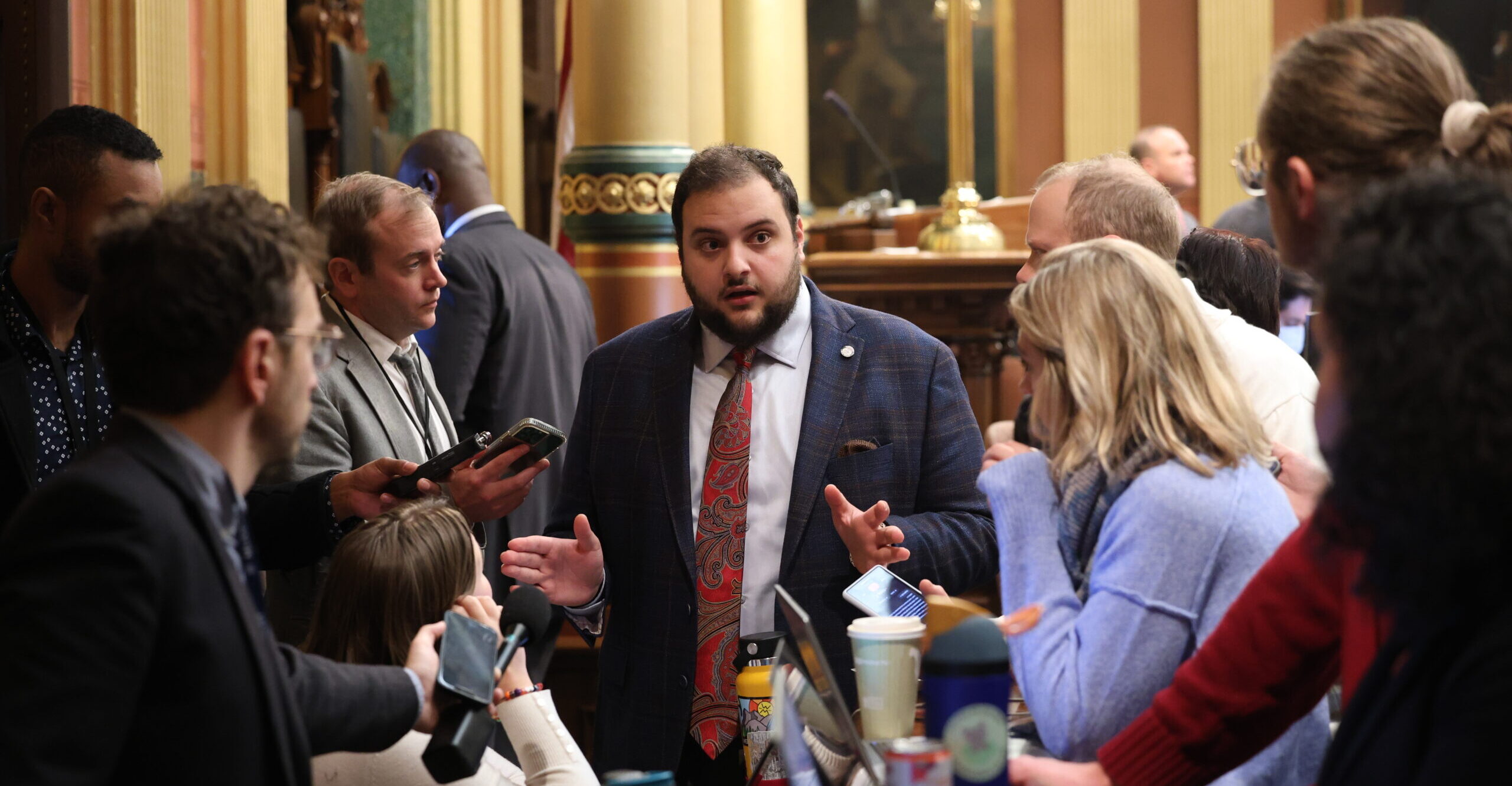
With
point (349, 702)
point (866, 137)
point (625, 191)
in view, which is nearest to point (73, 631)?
point (349, 702)

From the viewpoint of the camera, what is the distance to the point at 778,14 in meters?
8.42

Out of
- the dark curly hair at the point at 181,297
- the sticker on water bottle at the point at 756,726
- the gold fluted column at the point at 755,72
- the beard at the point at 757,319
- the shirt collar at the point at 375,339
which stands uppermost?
the gold fluted column at the point at 755,72

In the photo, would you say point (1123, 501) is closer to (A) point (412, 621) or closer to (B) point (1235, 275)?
(A) point (412, 621)

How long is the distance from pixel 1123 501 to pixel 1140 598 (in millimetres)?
120

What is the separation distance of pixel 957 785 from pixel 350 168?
6916 mm

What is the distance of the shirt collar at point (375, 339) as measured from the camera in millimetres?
2924

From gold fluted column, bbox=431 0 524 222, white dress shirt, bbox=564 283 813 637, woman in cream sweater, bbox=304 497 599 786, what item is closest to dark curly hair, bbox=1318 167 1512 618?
woman in cream sweater, bbox=304 497 599 786

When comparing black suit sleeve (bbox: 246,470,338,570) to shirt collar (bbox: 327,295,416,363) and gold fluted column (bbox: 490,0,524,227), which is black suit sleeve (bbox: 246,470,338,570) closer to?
shirt collar (bbox: 327,295,416,363)

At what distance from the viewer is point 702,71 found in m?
5.60

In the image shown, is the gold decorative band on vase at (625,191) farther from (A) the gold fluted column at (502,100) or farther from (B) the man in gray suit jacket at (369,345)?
(A) the gold fluted column at (502,100)

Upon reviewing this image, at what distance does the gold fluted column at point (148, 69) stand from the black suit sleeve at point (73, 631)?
2.71m

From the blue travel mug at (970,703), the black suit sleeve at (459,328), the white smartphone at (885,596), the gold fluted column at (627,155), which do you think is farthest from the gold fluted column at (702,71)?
the blue travel mug at (970,703)

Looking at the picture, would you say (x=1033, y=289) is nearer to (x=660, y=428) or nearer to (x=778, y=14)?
(x=660, y=428)

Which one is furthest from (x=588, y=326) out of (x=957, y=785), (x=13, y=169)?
(x=957, y=785)
